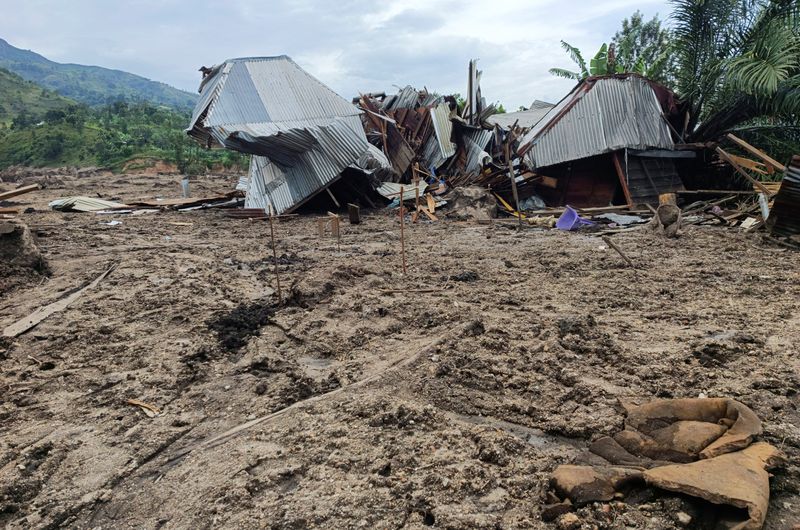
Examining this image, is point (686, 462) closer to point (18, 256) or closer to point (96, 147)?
point (18, 256)

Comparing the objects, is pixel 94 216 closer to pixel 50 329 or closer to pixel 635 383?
pixel 50 329

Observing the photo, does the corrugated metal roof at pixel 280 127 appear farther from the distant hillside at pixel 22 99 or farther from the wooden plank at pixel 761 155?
the distant hillside at pixel 22 99

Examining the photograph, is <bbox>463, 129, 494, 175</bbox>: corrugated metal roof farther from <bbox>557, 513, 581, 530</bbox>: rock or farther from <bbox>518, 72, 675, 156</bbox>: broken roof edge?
<bbox>557, 513, 581, 530</bbox>: rock

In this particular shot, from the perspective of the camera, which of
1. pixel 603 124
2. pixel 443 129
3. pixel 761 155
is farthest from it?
pixel 443 129

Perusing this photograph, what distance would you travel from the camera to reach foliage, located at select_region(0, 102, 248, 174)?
91.3 ft

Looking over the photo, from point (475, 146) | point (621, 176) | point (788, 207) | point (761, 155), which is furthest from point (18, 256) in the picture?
point (761, 155)

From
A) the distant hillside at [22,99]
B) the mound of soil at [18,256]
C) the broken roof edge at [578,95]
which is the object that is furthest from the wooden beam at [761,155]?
the distant hillside at [22,99]

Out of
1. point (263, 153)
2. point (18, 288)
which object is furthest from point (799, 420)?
point (263, 153)

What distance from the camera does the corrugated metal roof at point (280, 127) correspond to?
12.9 meters

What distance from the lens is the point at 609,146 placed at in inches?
484

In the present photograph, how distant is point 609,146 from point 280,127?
9.09 m

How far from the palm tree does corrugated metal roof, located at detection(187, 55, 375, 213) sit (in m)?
9.16

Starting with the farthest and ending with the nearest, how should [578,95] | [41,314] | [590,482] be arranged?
[578,95] < [41,314] < [590,482]

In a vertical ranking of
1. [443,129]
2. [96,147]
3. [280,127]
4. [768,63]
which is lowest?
[280,127]
